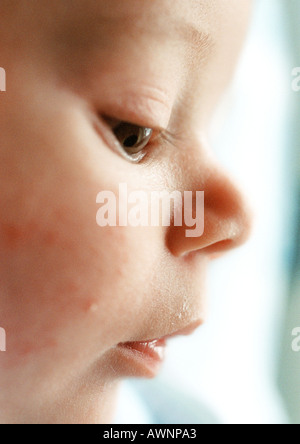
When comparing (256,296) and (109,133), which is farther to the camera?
(256,296)

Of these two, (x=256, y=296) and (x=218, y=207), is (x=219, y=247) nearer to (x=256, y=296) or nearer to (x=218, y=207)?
(x=218, y=207)

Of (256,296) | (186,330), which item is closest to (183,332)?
(186,330)

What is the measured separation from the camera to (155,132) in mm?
240

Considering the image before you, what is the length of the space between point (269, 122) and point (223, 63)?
0.47 feet

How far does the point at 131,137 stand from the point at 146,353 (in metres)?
0.09

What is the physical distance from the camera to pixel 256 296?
16.1 inches

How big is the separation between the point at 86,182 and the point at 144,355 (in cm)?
8

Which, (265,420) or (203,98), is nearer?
(203,98)

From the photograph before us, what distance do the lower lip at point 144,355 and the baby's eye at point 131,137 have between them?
7 centimetres

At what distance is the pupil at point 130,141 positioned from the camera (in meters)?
0.23

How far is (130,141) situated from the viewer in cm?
24

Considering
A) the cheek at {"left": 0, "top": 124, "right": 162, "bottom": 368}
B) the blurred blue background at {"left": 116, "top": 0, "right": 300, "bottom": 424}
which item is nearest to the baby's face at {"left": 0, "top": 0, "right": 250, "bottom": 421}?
the cheek at {"left": 0, "top": 124, "right": 162, "bottom": 368}

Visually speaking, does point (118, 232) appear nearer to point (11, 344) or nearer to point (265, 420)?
point (11, 344)
